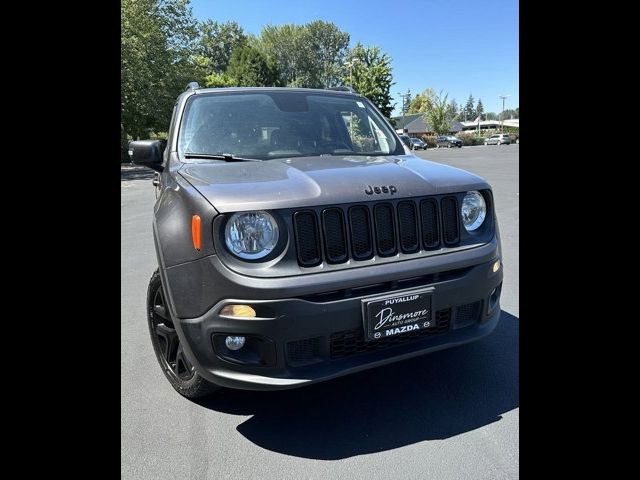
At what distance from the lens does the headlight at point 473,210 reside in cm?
274

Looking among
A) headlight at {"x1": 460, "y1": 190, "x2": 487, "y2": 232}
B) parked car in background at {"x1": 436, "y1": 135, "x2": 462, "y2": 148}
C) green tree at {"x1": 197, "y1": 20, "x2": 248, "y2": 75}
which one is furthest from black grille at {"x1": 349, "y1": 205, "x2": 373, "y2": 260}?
green tree at {"x1": 197, "y1": 20, "x2": 248, "y2": 75}

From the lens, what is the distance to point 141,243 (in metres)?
7.57

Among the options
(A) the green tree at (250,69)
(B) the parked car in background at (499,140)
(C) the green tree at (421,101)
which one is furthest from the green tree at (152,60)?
(C) the green tree at (421,101)

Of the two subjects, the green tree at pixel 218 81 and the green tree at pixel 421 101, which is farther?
the green tree at pixel 421 101

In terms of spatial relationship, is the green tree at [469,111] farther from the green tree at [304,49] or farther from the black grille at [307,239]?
the black grille at [307,239]

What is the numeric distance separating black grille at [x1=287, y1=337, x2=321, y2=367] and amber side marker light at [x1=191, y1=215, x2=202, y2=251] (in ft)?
2.18

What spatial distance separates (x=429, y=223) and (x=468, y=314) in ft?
1.97

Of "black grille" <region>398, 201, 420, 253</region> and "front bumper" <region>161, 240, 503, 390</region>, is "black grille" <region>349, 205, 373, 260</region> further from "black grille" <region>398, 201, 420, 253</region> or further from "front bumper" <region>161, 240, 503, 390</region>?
"black grille" <region>398, 201, 420, 253</region>

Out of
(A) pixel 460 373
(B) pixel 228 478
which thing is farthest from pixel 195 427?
(A) pixel 460 373

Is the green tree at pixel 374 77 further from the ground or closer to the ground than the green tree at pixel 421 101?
closer to the ground

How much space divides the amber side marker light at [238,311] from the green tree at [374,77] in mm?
41375
